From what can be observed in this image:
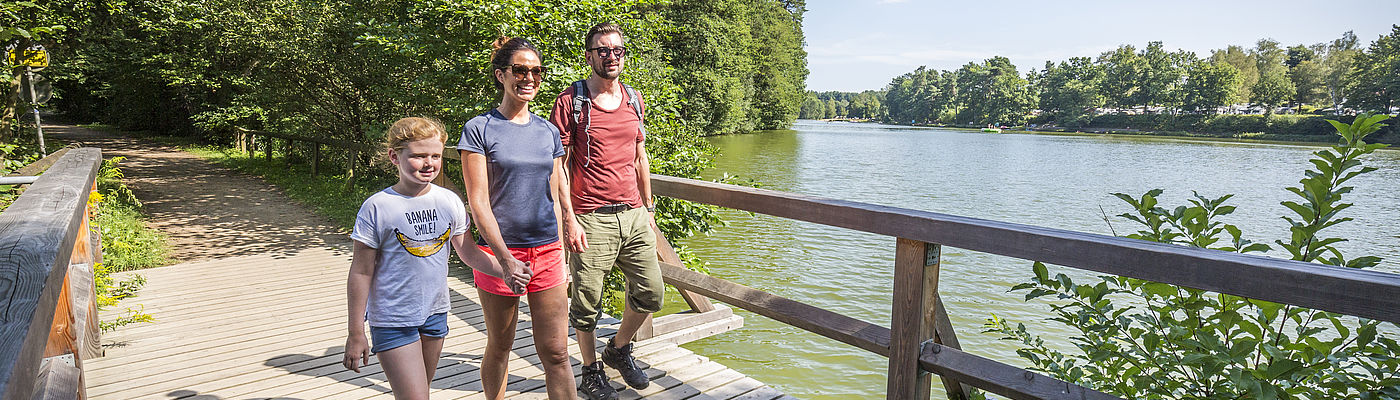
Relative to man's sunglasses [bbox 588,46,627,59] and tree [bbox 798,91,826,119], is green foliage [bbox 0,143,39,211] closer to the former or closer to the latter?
man's sunglasses [bbox 588,46,627,59]

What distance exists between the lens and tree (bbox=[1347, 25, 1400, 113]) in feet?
205

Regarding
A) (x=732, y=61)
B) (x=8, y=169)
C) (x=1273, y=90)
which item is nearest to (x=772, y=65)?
(x=732, y=61)

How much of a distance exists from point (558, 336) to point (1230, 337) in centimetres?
243

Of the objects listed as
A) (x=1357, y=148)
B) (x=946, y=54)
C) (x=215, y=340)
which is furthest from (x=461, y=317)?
(x=946, y=54)

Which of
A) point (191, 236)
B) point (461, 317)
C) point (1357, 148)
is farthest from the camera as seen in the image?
point (191, 236)

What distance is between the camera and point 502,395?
Answer: 117 inches

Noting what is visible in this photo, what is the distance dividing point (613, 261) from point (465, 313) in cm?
203

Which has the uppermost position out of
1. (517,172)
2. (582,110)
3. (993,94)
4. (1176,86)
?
(1176,86)

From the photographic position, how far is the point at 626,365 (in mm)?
3484

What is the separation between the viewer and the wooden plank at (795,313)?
2.82 metres

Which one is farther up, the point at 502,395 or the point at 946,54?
the point at 946,54

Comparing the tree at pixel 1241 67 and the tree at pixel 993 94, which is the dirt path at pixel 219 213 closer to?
the tree at pixel 1241 67

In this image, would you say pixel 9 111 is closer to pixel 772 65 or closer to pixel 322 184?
pixel 322 184

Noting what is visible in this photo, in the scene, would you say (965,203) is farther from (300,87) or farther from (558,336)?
(558,336)
